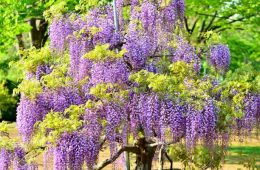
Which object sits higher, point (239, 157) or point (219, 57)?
point (219, 57)

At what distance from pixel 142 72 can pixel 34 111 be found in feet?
5.18

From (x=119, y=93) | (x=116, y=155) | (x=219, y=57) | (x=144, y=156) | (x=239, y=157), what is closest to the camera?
(x=119, y=93)

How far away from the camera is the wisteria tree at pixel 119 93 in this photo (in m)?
6.54

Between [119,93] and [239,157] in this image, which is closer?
[119,93]

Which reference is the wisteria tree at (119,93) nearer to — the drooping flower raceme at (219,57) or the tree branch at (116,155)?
the tree branch at (116,155)

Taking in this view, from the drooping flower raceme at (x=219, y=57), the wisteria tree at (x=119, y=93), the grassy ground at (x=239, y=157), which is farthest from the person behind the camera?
the grassy ground at (x=239, y=157)

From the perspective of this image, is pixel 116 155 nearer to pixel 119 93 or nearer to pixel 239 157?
pixel 119 93

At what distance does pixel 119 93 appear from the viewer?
21.9ft

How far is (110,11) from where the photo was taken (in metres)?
8.21

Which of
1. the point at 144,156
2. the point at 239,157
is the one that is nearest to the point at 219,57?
the point at 144,156

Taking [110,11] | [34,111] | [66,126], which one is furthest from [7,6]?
[66,126]

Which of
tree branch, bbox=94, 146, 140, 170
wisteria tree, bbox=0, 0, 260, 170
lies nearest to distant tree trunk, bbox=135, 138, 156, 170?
wisteria tree, bbox=0, 0, 260, 170

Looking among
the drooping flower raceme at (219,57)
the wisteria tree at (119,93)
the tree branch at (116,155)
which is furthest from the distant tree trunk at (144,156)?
the drooping flower raceme at (219,57)

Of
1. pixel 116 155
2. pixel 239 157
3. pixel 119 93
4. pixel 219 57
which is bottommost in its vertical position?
pixel 239 157
